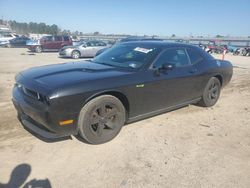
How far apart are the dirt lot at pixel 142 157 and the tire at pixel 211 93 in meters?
0.78

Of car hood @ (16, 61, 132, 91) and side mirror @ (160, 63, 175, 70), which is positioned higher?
side mirror @ (160, 63, 175, 70)

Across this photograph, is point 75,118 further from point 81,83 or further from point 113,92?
point 113,92

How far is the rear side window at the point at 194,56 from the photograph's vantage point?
17.0 feet

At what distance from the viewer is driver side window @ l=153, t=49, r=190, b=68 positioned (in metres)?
4.44

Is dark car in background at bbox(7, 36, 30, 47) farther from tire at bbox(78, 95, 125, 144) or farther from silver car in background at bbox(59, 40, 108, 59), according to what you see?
tire at bbox(78, 95, 125, 144)

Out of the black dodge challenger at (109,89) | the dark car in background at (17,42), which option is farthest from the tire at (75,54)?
the dark car in background at (17,42)

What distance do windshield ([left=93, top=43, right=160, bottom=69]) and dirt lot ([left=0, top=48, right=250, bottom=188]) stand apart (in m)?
1.20

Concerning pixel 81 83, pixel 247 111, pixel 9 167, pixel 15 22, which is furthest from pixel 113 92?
pixel 15 22

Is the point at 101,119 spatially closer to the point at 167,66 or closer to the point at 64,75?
the point at 64,75

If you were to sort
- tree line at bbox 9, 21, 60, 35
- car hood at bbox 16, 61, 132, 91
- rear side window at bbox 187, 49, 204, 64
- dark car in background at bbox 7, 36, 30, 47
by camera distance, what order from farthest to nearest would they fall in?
tree line at bbox 9, 21, 60, 35, dark car in background at bbox 7, 36, 30, 47, rear side window at bbox 187, 49, 204, 64, car hood at bbox 16, 61, 132, 91

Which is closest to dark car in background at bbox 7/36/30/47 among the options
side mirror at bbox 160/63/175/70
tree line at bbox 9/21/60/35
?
side mirror at bbox 160/63/175/70

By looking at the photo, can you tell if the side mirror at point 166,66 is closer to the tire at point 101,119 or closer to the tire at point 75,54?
the tire at point 101,119

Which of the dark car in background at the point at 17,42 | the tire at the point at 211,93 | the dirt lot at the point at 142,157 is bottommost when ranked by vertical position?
the dark car in background at the point at 17,42

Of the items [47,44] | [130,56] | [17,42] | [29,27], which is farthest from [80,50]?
[29,27]
